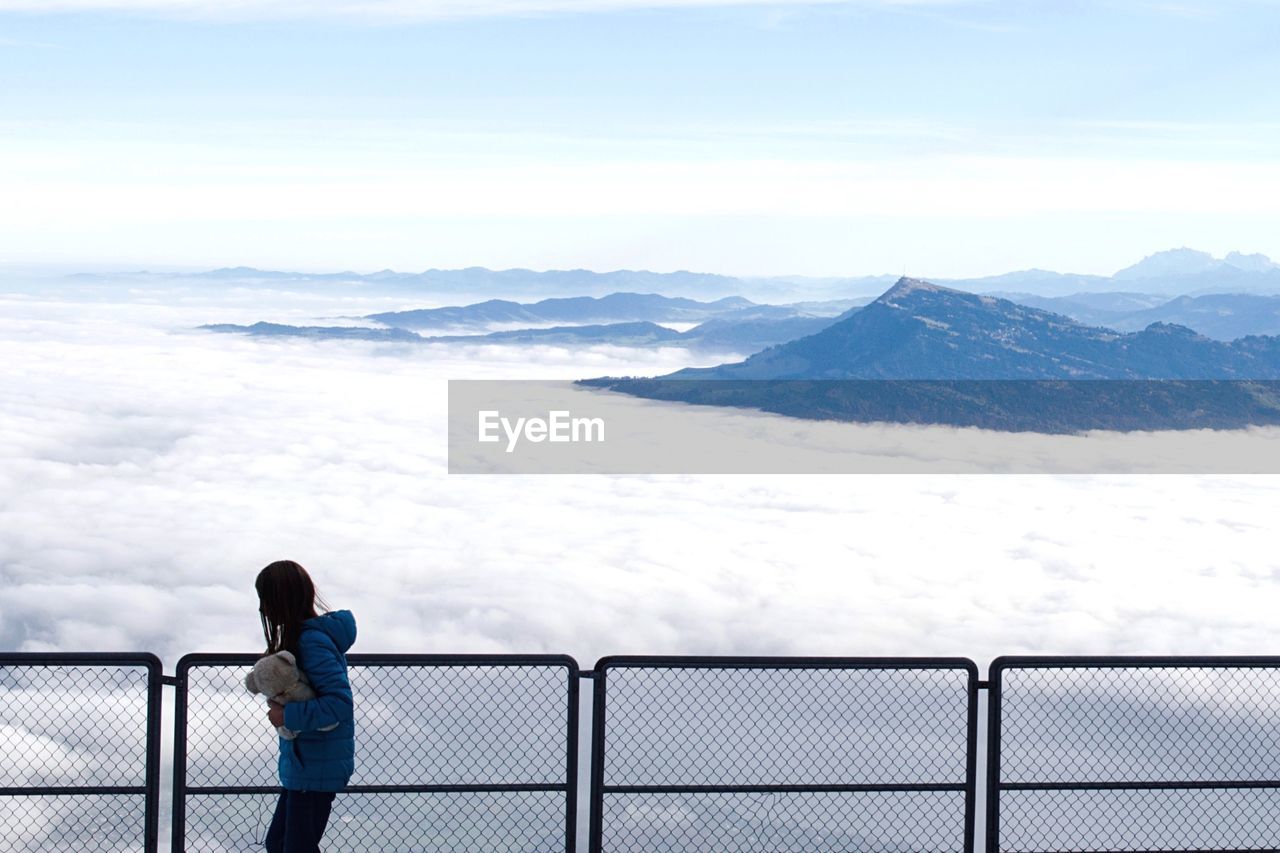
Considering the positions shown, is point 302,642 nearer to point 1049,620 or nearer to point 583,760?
point 583,760

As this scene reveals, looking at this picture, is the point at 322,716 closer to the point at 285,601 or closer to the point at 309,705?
the point at 309,705

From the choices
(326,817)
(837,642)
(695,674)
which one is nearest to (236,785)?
(326,817)

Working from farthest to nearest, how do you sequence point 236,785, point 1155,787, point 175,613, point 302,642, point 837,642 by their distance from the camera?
point 175,613, point 837,642, point 1155,787, point 236,785, point 302,642

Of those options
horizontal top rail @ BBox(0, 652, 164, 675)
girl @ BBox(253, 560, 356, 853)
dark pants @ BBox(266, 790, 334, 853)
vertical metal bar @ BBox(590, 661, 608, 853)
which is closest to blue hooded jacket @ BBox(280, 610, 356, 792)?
girl @ BBox(253, 560, 356, 853)

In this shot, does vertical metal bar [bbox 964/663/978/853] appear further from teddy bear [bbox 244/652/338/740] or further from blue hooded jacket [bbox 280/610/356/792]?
teddy bear [bbox 244/652/338/740]

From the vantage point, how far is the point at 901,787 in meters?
9.41

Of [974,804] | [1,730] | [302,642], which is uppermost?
[302,642]

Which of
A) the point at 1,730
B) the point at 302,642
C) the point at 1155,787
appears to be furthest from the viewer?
the point at 1,730

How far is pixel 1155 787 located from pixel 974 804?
3.99 ft

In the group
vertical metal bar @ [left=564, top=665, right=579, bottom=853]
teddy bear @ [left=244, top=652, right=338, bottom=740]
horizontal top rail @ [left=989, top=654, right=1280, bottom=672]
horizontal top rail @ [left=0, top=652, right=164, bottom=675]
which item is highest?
teddy bear @ [left=244, top=652, right=338, bottom=740]

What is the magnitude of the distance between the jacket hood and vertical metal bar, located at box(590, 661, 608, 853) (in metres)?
1.77

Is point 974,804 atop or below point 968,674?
below

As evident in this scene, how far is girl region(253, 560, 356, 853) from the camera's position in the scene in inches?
299

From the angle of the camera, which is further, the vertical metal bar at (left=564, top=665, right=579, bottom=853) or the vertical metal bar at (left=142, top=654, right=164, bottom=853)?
the vertical metal bar at (left=564, top=665, right=579, bottom=853)
